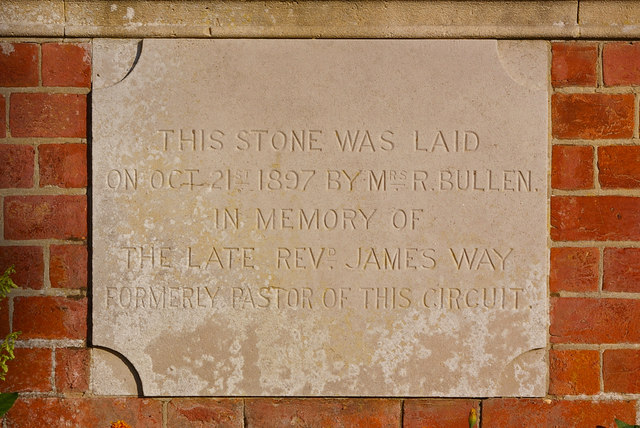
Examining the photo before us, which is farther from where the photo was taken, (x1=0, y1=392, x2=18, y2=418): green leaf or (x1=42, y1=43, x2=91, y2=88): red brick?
(x1=42, y1=43, x2=91, y2=88): red brick

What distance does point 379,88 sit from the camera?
174cm

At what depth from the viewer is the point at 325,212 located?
1746mm

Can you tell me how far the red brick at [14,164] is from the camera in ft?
5.79

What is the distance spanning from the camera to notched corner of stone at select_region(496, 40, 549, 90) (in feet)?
5.72

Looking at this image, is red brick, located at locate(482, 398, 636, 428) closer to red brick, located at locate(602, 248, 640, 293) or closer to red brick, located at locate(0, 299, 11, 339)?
red brick, located at locate(602, 248, 640, 293)

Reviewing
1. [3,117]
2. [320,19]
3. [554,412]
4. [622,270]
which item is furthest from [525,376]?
[3,117]

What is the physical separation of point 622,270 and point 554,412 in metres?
0.48

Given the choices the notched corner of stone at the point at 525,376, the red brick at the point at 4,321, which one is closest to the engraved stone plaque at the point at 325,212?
the notched corner of stone at the point at 525,376

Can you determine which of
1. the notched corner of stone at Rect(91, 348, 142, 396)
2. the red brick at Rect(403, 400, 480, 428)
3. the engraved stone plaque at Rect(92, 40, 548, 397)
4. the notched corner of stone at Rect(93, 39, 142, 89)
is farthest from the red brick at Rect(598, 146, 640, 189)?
the notched corner of stone at Rect(91, 348, 142, 396)

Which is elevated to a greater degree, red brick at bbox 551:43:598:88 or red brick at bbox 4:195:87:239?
red brick at bbox 551:43:598:88

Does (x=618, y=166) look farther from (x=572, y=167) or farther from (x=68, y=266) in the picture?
(x=68, y=266)

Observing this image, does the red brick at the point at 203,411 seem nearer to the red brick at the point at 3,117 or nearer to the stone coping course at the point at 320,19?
the red brick at the point at 3,117

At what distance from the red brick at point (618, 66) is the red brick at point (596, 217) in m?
0.36

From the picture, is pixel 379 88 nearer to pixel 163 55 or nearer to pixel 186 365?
pixel 163 55
